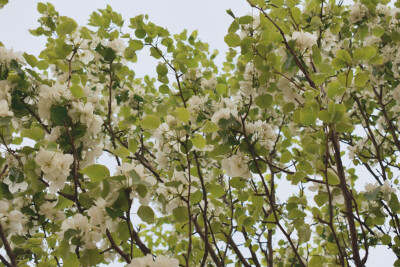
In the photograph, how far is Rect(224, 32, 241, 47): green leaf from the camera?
210 centimetres

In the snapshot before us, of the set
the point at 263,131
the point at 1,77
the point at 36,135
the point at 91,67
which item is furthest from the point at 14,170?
the point at 91,67

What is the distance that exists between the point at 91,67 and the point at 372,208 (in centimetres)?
248

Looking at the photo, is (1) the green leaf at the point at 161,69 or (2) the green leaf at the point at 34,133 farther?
(1) the green leaf at the point at 161,69

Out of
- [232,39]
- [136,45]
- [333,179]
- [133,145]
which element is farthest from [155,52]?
[333,179]

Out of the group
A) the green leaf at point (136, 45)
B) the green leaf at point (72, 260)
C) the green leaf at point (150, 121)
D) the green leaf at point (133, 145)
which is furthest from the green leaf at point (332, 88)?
the green leaf at point (72, 260)

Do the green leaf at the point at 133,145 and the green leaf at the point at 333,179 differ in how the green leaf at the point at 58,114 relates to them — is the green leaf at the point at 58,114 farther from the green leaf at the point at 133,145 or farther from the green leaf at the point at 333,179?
the green leaf at the point at 333,179

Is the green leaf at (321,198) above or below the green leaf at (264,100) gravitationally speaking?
below

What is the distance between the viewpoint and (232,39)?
2105 millimetres

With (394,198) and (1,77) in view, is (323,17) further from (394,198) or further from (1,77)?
(1,77)

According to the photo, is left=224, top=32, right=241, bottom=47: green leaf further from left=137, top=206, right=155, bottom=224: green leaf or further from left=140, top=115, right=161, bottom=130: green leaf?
left=137, top=206, right=155, bottom=224: green leaf

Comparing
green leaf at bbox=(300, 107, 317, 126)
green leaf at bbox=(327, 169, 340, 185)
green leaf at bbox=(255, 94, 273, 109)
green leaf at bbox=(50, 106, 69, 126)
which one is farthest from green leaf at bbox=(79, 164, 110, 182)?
green leaf at bbox=(327, 169, 340, 185)

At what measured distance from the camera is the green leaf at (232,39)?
210cm

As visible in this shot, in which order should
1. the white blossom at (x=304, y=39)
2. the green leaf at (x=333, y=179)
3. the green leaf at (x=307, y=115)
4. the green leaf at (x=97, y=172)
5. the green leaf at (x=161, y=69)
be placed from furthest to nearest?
the green leaf at (x=161, y=69) → the white blossom at (x=304, y=39) → the green leaf at (x=333, y=179) → the green leaf at (x=307, y=115) → the green leaf at (x=97, y=172)

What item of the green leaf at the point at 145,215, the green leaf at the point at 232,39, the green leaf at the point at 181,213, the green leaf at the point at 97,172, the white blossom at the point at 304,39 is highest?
the green leaf at the point at 232,39
